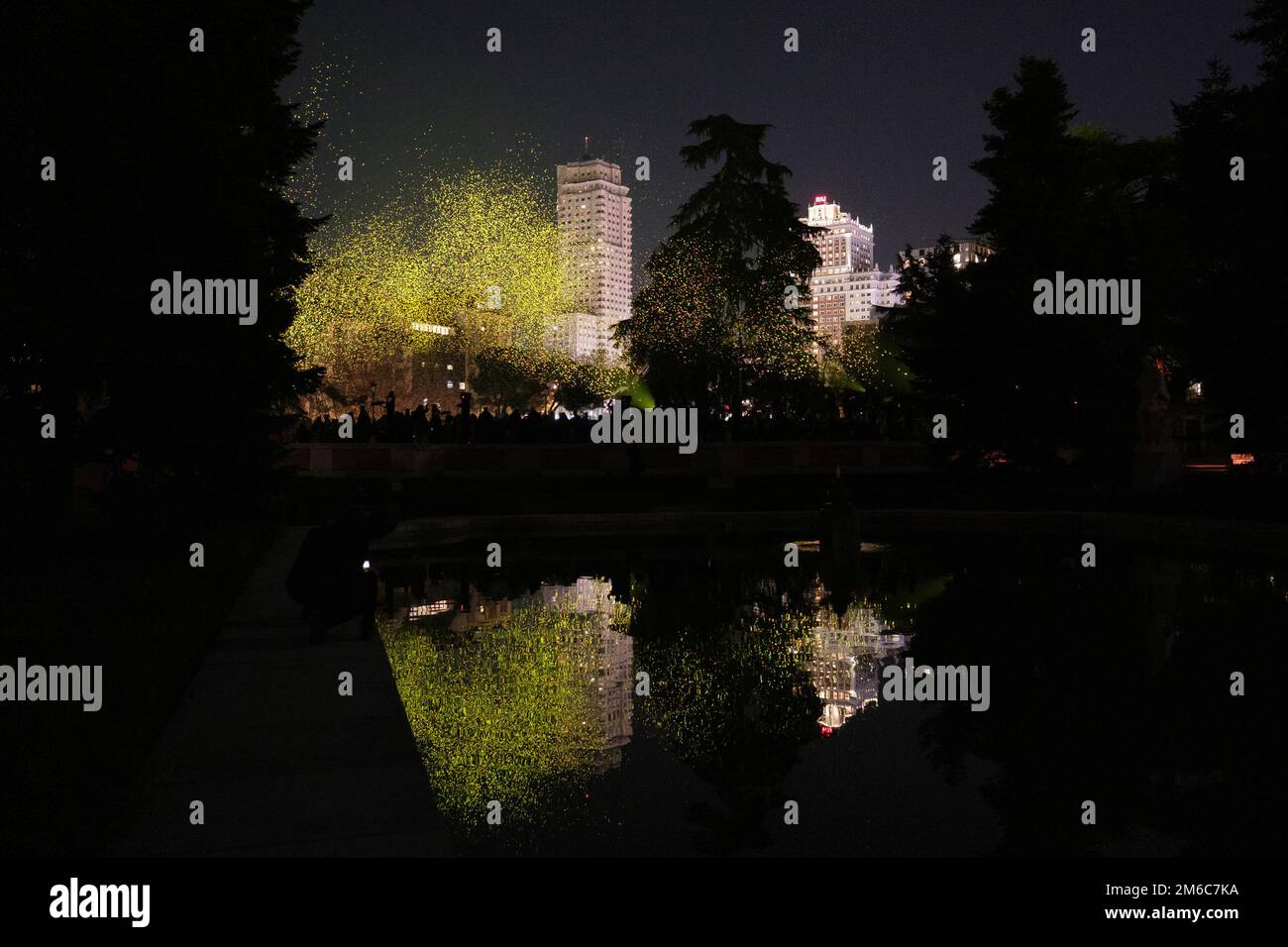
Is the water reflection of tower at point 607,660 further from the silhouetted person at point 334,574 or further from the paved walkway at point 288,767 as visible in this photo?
the silhouetted person at point 334,574

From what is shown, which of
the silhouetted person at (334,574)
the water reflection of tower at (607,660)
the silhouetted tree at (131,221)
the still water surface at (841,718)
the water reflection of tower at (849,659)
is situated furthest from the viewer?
the silhouetted tree at (131,221)

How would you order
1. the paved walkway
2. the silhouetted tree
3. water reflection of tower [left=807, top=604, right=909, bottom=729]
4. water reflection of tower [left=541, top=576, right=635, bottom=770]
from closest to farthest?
the paved walkway, water reflection of tower [left=541, top=576, right=635, bottom=770], water reflection of tower [left=807, top=604, right=909, bottom=729], the silhouetted tree

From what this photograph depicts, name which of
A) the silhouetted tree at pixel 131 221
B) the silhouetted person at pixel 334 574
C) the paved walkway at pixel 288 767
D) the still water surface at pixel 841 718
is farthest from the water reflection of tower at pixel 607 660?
the silhouetted tree at pixel 131 221

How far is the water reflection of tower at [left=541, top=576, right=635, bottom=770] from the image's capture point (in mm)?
8000

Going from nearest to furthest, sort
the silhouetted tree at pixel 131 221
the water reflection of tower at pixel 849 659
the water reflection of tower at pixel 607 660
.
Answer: the water reflection of tower at pixel 607 660, the water reflection of tower at pixel 849 659, the silhouetted tree at pixel 131 221

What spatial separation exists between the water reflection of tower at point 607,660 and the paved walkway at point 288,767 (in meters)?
1.55

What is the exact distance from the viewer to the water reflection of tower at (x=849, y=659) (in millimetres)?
9180

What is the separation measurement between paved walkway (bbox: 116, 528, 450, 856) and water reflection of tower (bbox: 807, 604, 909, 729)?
3.55 metres

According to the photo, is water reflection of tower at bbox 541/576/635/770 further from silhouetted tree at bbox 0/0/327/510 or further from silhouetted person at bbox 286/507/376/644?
silhouetted tree at bbox 0/0/327/510

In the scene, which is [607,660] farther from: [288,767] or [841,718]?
[288,767]

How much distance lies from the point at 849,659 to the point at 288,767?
625 cm


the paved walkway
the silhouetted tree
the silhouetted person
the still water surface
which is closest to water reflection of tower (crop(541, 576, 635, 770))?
the still water surface

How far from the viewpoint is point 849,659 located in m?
11.0

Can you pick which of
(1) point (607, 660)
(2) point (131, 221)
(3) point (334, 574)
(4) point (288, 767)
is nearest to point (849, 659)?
(1) point (607, 660)
